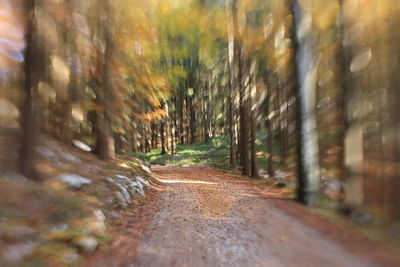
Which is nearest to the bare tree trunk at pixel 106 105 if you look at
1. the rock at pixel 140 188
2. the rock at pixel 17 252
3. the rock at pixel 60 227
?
the rock at pixel 140 188

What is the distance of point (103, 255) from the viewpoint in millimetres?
3744

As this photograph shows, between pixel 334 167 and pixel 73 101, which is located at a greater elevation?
pixel 73 101

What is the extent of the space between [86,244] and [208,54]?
1176cm

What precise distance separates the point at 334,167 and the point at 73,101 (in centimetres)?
1264

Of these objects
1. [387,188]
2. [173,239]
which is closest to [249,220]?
[173,239]

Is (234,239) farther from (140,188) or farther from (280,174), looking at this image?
(280,174)

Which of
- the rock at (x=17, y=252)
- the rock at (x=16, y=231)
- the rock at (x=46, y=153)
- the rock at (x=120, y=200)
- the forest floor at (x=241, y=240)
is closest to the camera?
the rock at (x=17, y=252)

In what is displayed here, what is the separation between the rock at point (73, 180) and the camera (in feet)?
17.6

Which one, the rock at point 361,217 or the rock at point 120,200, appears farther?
the rock at point 120,200

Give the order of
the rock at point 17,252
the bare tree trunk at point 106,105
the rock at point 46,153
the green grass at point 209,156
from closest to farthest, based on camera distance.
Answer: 1. the rock at point 17,252
2. the rock at point 46,153
3. the bare tree trunk at point 106,105
4. the green grass at point 209,156

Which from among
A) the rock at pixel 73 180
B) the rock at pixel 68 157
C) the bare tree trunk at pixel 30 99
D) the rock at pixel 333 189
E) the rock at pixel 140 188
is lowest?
the rock at pixel 333 189

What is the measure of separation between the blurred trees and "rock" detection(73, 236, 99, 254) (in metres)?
1.91

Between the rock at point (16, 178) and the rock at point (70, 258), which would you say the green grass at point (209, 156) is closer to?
the rock at point (16, 178)

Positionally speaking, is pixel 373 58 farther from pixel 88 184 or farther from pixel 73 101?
pixel 73 101
